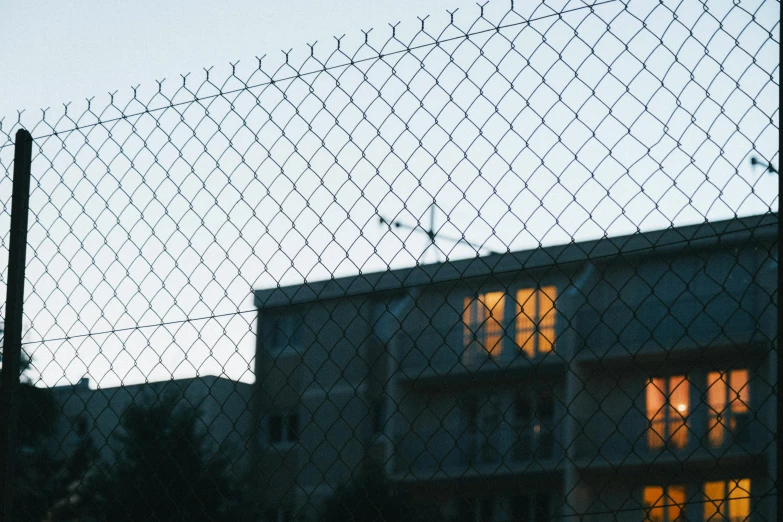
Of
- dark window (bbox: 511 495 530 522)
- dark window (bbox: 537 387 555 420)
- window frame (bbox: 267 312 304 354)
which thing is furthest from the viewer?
dark window (bbox: 537 387 555 420)

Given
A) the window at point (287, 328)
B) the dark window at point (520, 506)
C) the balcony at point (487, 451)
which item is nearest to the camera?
the window at point (287, 328)

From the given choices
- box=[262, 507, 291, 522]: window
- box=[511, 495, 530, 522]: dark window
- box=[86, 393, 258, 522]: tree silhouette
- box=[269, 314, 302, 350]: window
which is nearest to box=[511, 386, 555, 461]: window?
box=[511, 495, 530, 522]: dark window

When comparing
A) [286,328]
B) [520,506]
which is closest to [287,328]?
[286,328]

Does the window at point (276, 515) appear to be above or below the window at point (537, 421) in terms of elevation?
below

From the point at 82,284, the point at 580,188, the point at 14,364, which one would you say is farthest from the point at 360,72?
the point at 14,364

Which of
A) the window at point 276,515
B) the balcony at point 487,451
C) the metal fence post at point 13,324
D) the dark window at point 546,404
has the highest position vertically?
the dark window at point 546,404

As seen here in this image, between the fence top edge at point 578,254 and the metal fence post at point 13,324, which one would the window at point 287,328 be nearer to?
the fence top edge at point 578,254

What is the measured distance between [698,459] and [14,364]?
12.9m

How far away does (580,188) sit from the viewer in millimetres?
2006

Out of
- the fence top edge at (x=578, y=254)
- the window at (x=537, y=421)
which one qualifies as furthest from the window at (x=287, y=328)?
the window at (x=537, y=421)

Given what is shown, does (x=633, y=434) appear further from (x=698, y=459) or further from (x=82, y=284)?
(x=82, y=284)

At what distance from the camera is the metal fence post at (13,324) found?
2.49 m

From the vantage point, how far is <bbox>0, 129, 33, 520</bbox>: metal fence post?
249 centimetres

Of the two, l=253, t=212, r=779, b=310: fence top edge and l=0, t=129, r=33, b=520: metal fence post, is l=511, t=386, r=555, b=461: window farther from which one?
l=0, t=129, r=33, b=520: metal fence post
